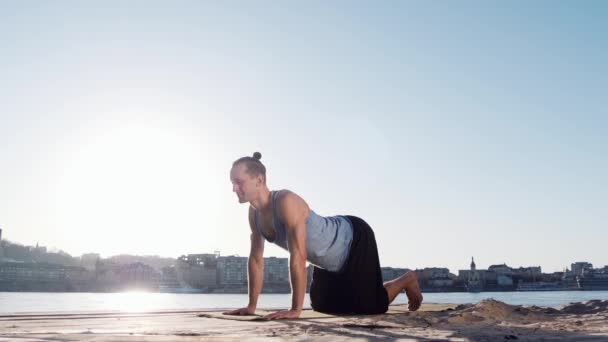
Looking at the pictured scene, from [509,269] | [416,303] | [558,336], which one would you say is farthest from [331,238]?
[509,269]

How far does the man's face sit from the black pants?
120cm

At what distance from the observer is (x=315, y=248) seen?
5117mm

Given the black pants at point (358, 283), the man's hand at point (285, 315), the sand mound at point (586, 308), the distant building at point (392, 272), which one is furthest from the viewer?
the distant building at point (392, 272)

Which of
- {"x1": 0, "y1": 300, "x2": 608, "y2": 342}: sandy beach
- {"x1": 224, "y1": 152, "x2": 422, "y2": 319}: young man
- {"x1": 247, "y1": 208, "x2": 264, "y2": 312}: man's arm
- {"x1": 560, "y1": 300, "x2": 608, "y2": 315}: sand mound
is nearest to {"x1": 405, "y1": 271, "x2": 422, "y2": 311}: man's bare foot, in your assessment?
{"x1": 224, "y1": 152, "x2": 422, "y2": 319}: young man

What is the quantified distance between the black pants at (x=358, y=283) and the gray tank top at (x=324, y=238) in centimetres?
7

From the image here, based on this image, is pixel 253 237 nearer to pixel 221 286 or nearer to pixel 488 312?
pixel 488 312

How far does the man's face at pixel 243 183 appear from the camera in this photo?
→ 476 cm

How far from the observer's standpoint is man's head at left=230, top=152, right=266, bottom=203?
4.77 metres

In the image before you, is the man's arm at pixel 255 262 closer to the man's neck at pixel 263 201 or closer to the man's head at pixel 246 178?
the man's neck at pixel 263 201

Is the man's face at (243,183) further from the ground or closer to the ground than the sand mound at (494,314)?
further from the ground

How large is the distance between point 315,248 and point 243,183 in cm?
93

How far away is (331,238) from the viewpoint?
5207 millimetres

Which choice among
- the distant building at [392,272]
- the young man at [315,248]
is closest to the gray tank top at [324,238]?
the young man at [315,248]

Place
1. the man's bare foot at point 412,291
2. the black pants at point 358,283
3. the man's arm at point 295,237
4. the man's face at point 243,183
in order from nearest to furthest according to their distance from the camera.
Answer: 1. the man's arm at point 295,237
2. the man's face at point 243,183
3. the black pants at point 358,283
4. the man's bare foot at point 412,291
